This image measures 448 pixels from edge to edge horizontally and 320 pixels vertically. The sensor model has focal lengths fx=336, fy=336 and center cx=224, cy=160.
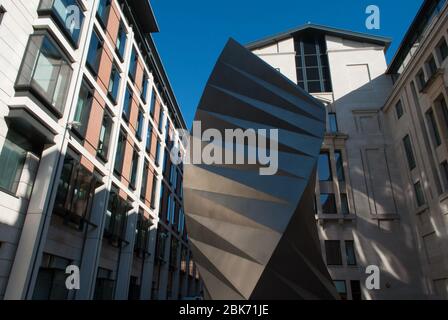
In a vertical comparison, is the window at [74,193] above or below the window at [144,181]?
below

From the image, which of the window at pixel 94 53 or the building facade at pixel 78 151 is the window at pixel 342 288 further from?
the window at pixel 94 53

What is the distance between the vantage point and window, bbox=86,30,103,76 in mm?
18805

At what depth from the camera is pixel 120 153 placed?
23391 mm

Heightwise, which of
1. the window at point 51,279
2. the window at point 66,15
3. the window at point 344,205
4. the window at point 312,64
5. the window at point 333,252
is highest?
the window at point 312,64

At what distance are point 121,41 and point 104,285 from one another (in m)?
16.9

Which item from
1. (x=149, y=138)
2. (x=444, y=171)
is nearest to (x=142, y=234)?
(x=149, y=138)

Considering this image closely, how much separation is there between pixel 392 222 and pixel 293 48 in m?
22.4

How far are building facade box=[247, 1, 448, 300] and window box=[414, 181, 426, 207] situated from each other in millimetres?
83

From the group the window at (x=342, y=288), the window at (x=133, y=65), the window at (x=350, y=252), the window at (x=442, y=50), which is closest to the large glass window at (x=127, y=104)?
the window at (x=133, y=65)

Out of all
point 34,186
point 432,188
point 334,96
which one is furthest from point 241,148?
point 334,96

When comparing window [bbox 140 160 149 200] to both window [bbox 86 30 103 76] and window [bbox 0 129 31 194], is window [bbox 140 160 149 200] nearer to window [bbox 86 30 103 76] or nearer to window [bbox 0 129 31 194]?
window [bbox 86 30 103 76]

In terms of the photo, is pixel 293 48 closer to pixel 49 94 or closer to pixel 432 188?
pixel 432 188

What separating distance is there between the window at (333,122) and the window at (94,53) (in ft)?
77.1

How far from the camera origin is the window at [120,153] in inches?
892
